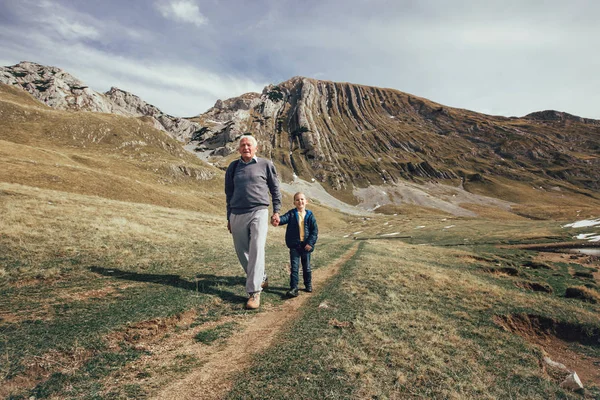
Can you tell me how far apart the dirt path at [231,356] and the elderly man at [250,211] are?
0.90m

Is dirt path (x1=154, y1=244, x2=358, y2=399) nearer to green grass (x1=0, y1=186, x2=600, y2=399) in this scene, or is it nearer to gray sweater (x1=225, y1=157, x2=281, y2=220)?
green grass (x1=0, y1=186, x2=600, y2=399)

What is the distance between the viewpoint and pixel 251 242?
26.2ft

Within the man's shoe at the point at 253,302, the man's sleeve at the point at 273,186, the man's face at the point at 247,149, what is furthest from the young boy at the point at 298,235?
the man's face at the point at 247,149

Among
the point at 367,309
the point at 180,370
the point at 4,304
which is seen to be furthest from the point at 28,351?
the point at 367,309

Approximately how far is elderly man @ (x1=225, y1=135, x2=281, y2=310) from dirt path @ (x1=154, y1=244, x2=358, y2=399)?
0.90m

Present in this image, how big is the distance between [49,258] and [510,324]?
16.8 m

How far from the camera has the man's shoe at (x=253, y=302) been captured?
7766 millimetres

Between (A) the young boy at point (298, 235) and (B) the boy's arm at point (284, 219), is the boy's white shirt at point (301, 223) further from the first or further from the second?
(B) the boy's arm at point (284, 219)

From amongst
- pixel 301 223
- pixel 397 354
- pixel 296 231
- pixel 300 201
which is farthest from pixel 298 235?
pixel 397 354

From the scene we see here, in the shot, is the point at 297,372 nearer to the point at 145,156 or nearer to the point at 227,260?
the point at 227,260

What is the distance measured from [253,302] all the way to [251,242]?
1684 mm

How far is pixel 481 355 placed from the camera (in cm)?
643

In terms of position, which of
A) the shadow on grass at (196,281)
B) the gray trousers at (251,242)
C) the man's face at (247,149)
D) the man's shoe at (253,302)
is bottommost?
the shadow on grass at (196,281)

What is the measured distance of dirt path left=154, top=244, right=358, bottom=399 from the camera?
4051 millimetres
